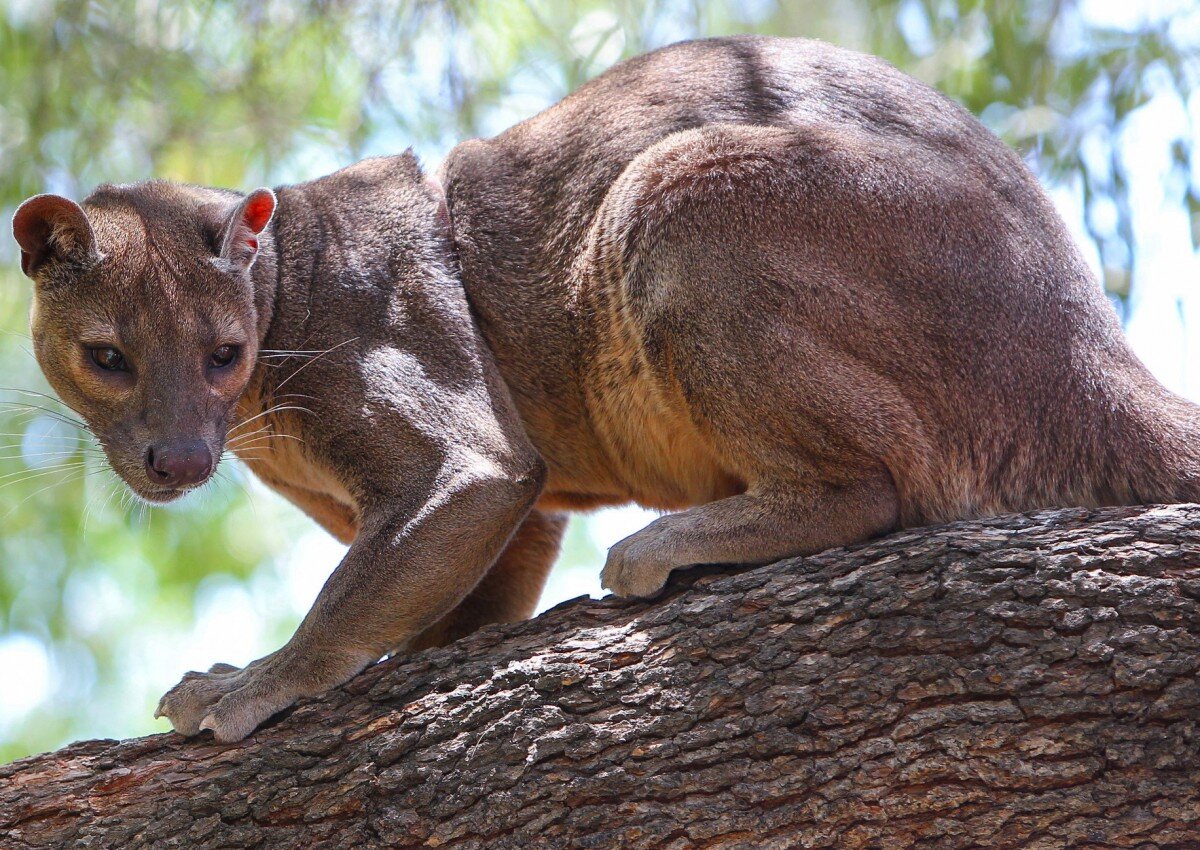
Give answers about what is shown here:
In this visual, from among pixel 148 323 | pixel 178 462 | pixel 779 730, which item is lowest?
pixel 779 730

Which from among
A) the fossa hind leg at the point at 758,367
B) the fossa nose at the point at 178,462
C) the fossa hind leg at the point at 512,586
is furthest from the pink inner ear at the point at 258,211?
the fossa hind leg at the point at 512,586

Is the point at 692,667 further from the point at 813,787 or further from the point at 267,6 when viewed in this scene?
the point at 267,6

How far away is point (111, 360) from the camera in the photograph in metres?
4.39

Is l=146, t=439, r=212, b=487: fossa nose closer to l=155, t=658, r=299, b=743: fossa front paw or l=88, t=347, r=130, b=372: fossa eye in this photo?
l=88, t=347, r=130, b=372: fossa eye

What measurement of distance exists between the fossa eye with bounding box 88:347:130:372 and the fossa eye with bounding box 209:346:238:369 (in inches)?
11.7

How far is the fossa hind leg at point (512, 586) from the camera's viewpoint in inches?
204

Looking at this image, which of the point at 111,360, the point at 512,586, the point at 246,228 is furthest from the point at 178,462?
the point at 512,586

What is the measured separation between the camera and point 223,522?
31.8ft

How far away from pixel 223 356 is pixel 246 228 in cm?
51

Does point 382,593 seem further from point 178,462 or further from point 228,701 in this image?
point 178,462

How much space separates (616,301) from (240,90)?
443 centimetres

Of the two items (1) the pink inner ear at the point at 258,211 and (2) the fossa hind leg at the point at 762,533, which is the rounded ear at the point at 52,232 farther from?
(2) the fossa hind leg at the point at 762,533

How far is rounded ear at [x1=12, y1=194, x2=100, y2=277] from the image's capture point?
4.32 metres

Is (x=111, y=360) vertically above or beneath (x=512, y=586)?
above
